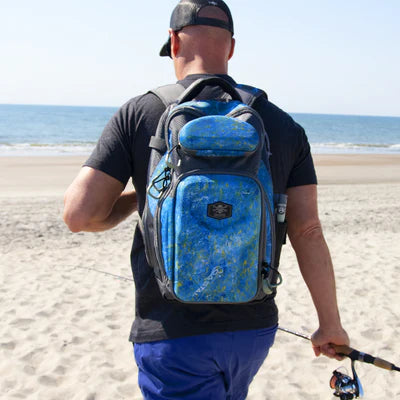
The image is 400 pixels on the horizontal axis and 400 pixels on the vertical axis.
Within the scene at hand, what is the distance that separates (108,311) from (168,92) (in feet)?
12.2

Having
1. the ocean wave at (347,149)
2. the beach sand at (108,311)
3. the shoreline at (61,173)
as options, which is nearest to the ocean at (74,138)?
the ocean wave at (347,149)

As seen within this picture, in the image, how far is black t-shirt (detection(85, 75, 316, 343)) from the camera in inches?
63.2

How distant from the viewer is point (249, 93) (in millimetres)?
1690

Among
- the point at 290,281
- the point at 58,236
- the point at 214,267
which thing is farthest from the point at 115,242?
the point at 214,267

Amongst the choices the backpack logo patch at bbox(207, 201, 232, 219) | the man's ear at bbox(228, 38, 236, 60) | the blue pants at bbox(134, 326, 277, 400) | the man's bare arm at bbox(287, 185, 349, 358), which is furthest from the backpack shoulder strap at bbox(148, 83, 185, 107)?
the blue pants at bbox(134, 326, 277, 400)

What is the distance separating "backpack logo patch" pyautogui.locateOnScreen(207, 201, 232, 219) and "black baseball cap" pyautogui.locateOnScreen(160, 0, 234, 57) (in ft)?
2.09

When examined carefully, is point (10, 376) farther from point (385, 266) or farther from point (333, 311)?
point (385, 266)

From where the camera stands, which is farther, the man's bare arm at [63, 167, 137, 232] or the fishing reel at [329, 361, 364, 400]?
the fishing reel at [329, 361, 364, 400]

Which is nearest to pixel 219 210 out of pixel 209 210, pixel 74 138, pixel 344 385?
pixel 209 210

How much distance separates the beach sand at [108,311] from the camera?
375 centimetres

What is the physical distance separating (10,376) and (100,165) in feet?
8.79

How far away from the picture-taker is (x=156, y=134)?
158 centimetres

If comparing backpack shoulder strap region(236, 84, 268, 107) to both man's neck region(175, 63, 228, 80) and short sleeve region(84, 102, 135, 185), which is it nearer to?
man's neck region(175, 63, 228, 80)

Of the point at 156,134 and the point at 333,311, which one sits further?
the point at 333,311
